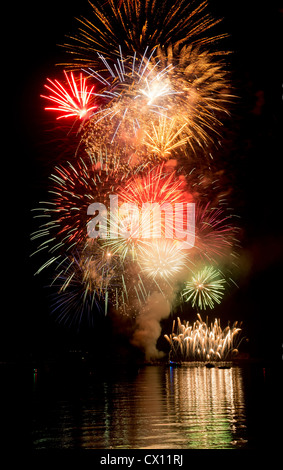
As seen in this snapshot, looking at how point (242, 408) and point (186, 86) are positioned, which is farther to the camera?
point (242, 408)

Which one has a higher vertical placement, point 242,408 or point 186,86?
point 186,86

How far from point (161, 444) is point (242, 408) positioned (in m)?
9.54

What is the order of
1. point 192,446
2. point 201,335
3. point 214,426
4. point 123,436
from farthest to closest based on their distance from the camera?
point 201,335, point 214,426, point 123,436, point 192,446

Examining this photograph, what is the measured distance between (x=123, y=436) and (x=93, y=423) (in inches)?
147

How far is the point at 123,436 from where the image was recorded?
13.2 meters

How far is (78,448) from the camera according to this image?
11.6 metres
